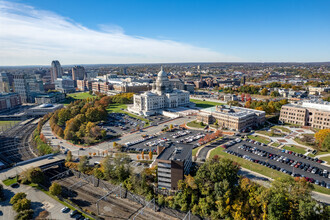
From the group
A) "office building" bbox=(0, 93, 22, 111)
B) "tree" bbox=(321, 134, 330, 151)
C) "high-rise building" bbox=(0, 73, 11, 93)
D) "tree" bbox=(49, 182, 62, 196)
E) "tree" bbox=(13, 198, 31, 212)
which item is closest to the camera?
"tree" bbox=(13, 198, 31, 212)

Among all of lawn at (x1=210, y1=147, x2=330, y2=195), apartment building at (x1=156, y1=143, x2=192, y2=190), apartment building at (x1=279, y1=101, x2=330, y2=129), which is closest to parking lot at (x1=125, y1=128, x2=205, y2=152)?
lawn at (x1=210, y1=147, x2=330, y2=195)

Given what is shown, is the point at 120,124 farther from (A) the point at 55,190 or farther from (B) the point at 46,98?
(B) the point at 46,98

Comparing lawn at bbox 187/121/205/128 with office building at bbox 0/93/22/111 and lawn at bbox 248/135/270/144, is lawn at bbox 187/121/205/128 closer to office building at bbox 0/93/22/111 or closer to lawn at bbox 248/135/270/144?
lawn at bbox 248/135/270/144

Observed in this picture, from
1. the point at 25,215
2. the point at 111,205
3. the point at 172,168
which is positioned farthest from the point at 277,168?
the point at 25,215

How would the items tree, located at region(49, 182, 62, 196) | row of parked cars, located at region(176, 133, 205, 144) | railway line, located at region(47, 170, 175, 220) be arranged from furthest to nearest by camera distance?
1. row of parked cars, located at region(176, 133, 205, 144)
2. tree, located at region(49, 182, 62, 196)
3. railway line, located at region(47, 170, 175, 220)

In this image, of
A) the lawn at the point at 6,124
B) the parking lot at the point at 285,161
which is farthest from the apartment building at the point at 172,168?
the lawn at the point at 6,124

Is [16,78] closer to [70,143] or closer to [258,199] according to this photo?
[70,143]
